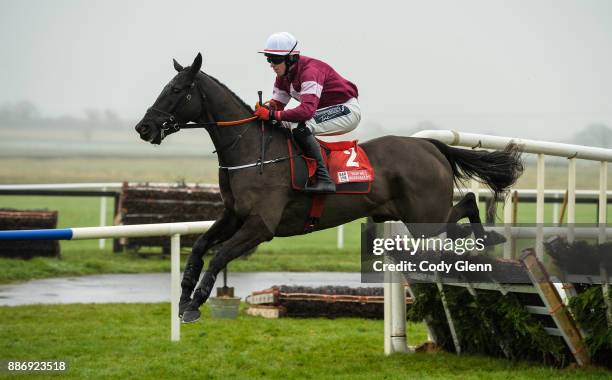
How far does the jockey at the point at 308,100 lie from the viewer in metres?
6.02

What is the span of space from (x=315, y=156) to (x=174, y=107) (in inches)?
40.1

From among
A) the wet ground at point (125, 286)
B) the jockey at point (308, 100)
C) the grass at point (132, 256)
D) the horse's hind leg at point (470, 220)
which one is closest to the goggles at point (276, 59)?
the jockey at point (308, 100)

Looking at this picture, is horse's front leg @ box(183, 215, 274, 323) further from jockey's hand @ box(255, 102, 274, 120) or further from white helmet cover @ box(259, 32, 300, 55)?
white helmet cover @ box(259, 32, 300, 55)

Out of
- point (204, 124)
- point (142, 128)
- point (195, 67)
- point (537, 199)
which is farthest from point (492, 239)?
point (142, 128)

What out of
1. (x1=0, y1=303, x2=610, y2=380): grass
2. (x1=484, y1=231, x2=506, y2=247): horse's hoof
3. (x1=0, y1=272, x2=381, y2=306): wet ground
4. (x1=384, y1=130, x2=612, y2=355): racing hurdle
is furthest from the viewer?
(x1=0, y1=272, x2=381, y2=306): wet ground

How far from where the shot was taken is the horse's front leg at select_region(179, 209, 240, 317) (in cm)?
588

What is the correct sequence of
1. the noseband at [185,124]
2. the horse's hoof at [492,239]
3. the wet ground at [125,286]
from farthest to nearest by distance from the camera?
1. the wet ground at [125,286]
2. the horse's hoof at [492,239]
3. the noseband at [185,124]

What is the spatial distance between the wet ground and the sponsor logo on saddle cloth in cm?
390

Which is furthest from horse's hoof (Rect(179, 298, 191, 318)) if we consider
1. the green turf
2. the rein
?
the green turf

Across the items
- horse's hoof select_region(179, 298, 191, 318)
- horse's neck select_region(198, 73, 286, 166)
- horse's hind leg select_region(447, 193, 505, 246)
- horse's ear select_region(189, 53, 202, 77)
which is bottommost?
horse's hoof select_region(179, 298, 191, 318)

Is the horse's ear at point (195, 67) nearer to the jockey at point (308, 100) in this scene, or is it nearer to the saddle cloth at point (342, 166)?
the jockey at point (308, 100)

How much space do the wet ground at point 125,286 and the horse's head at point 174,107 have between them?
4433mm

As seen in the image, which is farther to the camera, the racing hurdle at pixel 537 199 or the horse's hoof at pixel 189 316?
the racing hurdle at pixel 537 199

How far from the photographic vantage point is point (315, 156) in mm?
6062
